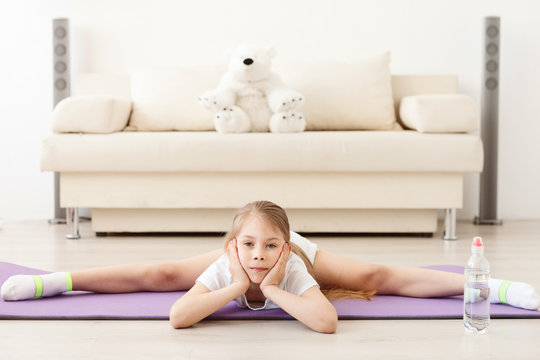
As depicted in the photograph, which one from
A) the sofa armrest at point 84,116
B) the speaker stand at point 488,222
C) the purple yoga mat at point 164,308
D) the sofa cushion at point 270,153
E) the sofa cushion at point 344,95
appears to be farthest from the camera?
the speaker stand at point 488,222

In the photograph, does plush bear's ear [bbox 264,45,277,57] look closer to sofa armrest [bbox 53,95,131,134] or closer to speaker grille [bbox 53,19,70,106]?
sofa armrest [bbox 53,95,131,134]

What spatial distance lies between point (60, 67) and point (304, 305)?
8.70 feet

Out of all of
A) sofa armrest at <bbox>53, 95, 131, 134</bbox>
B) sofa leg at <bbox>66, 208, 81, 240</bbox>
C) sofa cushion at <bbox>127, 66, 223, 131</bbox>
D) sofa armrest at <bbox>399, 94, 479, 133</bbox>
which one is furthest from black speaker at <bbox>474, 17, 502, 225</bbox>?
sofa leg at <bbox>66, 208, 81, 240</bbox>

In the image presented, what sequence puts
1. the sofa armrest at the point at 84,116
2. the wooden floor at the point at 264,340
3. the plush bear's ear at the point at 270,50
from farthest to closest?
1. the plush bear's ear at the point at 270,50
2. the sofa armrest at the point at 84,116
3. the wooden floor at the point at 264,340

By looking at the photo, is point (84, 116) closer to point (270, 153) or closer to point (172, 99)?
point (172, 99)

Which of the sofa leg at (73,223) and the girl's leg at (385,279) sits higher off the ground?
the girl's leg at (385,279)

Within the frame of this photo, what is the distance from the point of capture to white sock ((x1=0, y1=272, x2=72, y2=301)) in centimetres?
189

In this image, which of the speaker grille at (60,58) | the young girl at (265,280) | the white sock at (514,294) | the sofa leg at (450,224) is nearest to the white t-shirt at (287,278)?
the young girl at (265,280)

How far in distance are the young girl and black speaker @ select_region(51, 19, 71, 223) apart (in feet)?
6.34

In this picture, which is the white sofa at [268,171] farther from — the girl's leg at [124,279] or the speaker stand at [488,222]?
the girl's leg at [124,279]

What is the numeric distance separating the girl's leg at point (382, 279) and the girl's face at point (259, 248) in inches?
10.1

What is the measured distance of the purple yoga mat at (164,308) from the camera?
5.81ft

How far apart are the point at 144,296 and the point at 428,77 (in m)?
2.42

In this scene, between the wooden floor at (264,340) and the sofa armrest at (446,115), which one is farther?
the sofa armrest at (446,115)
